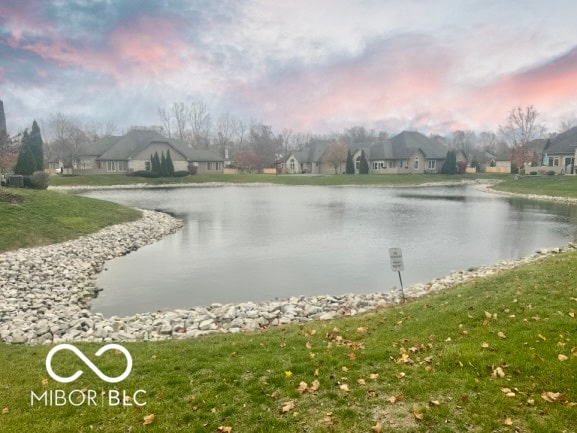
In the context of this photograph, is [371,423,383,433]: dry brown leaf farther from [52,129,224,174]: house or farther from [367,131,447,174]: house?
[367,131,447,174]: house

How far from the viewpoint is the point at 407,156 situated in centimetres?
8344

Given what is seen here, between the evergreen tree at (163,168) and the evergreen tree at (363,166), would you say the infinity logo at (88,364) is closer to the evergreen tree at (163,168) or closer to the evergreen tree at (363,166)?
the evergreen tree at (163,168)

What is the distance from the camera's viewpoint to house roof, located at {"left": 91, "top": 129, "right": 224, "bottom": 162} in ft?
256

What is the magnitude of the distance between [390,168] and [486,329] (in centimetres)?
8077

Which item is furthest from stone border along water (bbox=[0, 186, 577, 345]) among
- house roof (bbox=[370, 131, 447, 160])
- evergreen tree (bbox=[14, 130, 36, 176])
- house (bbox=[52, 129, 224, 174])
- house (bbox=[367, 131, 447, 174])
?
house roof (bbox=[370, 131, 447, 160])

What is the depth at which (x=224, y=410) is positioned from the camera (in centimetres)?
557

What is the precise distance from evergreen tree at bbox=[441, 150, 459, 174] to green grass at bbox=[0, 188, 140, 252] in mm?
64020

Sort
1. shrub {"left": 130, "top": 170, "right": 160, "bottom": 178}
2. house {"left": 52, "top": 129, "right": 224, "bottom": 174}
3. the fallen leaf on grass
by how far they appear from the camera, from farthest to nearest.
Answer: house {"left": 52, "top": 129, "right": 224, "bottom": 174} → shrub {"left": 130, "top": 170, "right": 160, "bottom": 178} → the fallen leaf on grass

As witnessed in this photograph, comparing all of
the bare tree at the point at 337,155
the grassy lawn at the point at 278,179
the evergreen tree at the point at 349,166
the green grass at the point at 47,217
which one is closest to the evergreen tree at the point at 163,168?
the grassy lawn at the point at 278,179

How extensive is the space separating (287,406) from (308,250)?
15427mm

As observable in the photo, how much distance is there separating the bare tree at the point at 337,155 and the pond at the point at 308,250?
4922 cm

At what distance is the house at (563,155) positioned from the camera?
66150 millimetres

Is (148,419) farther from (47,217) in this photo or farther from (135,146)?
(135,146)

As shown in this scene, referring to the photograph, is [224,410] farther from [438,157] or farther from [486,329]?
[438,157]
